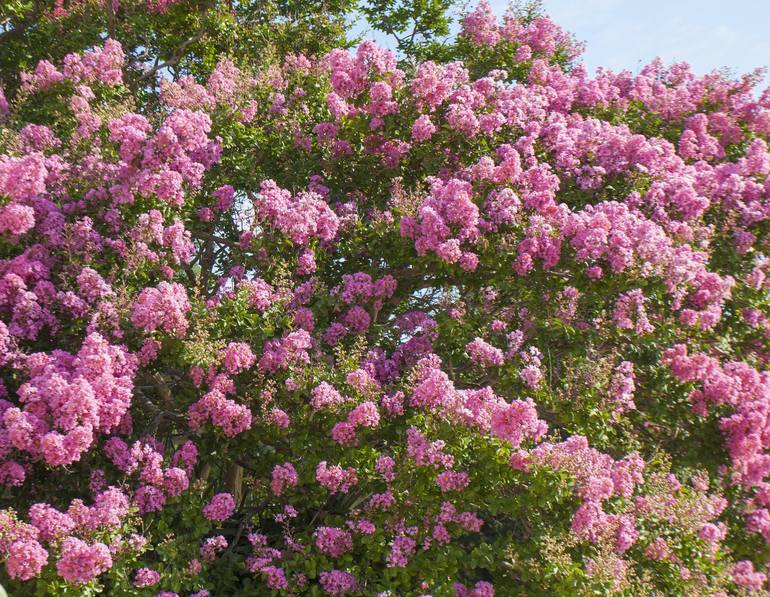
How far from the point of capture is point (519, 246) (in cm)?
674

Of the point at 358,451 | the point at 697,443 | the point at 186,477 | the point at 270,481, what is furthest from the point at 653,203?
the point at 186,477

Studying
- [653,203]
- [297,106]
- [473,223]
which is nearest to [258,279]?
[473,223]

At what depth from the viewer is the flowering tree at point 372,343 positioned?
5.67m

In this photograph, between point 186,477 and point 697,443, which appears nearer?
point 186,477

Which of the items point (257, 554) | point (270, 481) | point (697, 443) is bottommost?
A: point (257, 554)

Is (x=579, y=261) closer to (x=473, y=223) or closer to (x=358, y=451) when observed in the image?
(x=473, y=223)

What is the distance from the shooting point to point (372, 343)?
740 centimetres

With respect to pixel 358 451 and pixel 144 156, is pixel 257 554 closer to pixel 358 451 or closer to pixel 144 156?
pixel 358 451

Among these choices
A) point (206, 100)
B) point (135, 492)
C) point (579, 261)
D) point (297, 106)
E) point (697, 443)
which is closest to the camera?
point (135, 492)

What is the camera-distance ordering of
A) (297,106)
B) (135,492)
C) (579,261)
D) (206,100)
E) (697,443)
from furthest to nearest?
(297,106) < (206,100) < (697,443) < (579,261) < (135,492)

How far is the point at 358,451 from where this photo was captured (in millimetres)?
6219

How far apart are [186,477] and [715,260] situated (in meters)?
5.44

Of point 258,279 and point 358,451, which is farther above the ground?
point 258,279

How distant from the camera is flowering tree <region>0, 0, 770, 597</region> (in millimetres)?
5672
